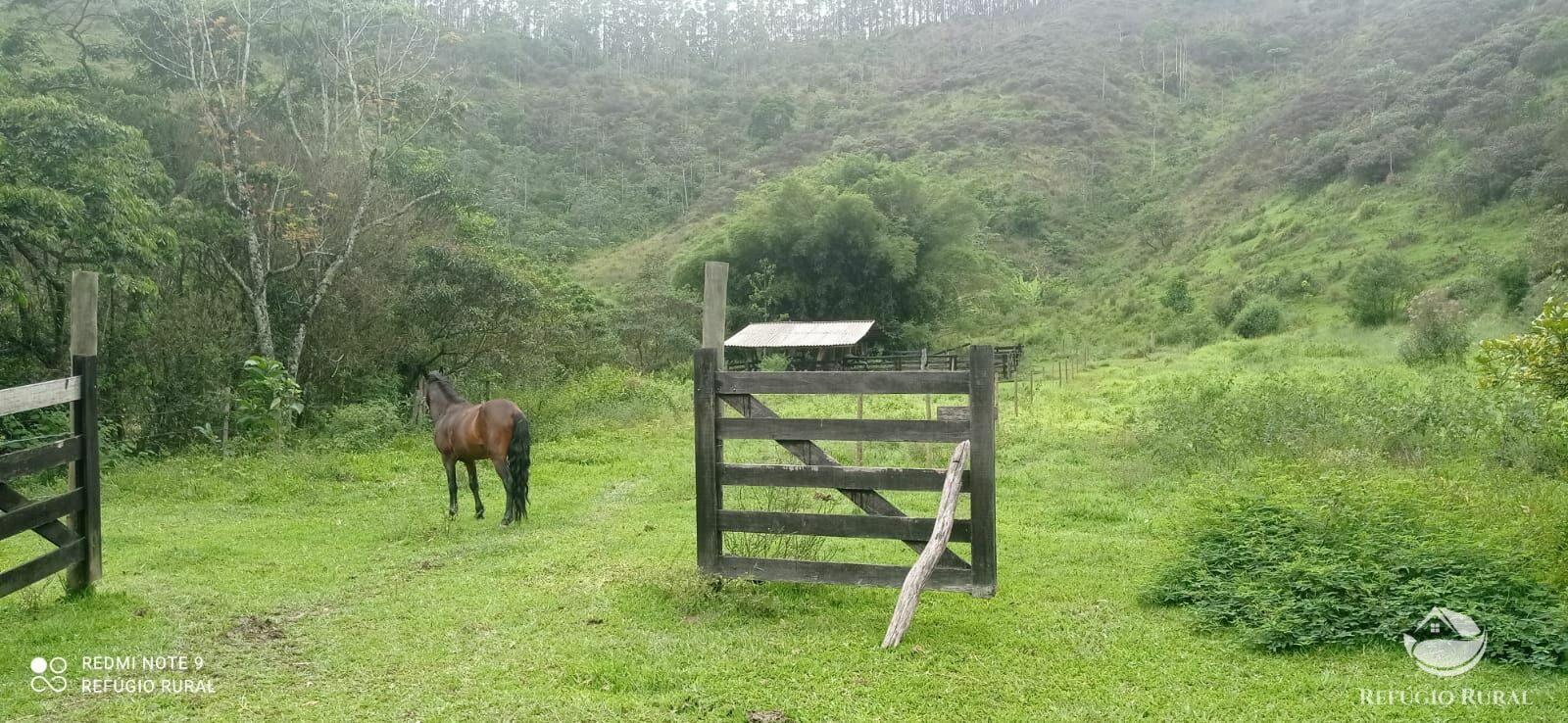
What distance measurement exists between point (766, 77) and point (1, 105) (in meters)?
73.1

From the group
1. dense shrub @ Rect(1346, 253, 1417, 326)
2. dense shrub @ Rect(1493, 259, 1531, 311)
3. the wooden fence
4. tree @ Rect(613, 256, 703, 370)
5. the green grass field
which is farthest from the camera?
tree @ Rect(613, 256, 703, 370)

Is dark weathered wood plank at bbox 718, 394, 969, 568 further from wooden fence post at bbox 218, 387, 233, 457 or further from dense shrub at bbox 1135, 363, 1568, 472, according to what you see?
wooden fence post at bbox 218, 387, 233, 457

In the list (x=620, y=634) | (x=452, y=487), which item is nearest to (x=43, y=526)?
(x=620, y=634)

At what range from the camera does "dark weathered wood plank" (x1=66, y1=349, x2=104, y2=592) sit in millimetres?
6391

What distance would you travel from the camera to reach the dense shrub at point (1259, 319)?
103 ft

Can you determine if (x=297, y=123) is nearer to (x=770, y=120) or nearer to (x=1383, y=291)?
(x=1383, y=291)

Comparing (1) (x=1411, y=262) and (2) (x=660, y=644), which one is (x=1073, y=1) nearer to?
(1) (x=1411, y=262)

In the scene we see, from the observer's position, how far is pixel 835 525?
5.88 metres

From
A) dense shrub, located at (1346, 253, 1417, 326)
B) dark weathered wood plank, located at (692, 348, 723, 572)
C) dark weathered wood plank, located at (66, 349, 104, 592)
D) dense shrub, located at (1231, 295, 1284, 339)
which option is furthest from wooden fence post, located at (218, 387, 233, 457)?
dense shrub, located at (1346, 253, 1417, 326)

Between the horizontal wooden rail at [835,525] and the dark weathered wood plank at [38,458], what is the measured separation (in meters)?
4.26

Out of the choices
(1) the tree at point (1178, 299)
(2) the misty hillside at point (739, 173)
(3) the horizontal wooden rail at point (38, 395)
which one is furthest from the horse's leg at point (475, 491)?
(1) the tree at point (1178, 299)

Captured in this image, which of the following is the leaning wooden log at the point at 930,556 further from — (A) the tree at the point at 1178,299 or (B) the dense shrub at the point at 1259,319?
(A) the tree at the point at 1178,299

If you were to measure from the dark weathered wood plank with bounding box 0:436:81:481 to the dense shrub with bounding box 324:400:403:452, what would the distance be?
834 cm

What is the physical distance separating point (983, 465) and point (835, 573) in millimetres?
1180
